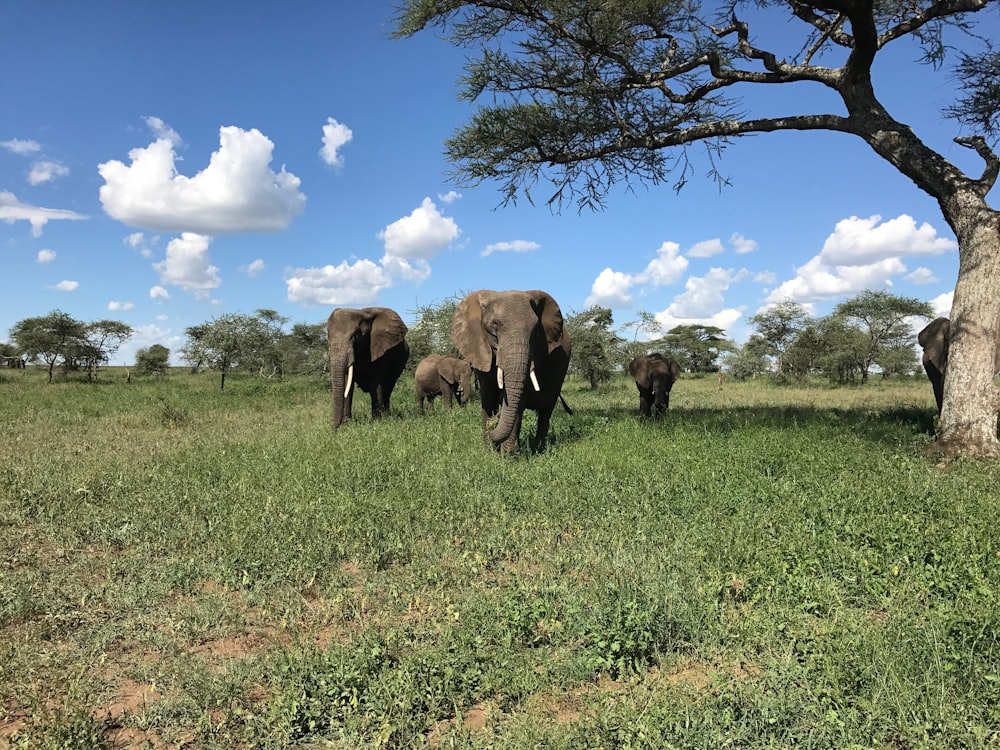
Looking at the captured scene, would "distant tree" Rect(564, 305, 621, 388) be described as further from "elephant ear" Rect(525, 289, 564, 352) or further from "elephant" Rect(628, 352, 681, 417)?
"elephant ear" Rect(525, 289, 564, 352)

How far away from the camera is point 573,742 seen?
288 centimetres

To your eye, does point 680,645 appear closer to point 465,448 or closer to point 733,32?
point 465,448

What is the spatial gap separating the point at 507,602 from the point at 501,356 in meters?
5.22

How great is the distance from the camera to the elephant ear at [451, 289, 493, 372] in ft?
31.9

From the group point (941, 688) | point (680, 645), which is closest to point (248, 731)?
point (680, 645)

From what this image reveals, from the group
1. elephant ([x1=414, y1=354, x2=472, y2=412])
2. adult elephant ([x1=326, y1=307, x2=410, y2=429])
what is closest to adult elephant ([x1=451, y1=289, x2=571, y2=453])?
adult elephant ([x1=326, y1=307, x2=410, y2=429])

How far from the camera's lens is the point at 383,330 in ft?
46.2

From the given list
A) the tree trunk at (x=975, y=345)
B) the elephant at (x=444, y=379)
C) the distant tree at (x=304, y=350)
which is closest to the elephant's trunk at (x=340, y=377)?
the elephant at (x=444, y=379)

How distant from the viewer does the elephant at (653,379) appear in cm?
1478

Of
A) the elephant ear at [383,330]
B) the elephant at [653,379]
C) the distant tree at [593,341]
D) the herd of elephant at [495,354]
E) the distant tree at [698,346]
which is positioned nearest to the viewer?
the herd of elephant at [495,354]

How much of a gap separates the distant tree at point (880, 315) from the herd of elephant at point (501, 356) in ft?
104

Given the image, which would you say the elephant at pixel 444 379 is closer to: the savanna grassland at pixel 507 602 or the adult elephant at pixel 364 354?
the adult elephant at pixel 364 354

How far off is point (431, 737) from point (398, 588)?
1.70m

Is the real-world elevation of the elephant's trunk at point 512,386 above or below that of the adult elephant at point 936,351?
below
